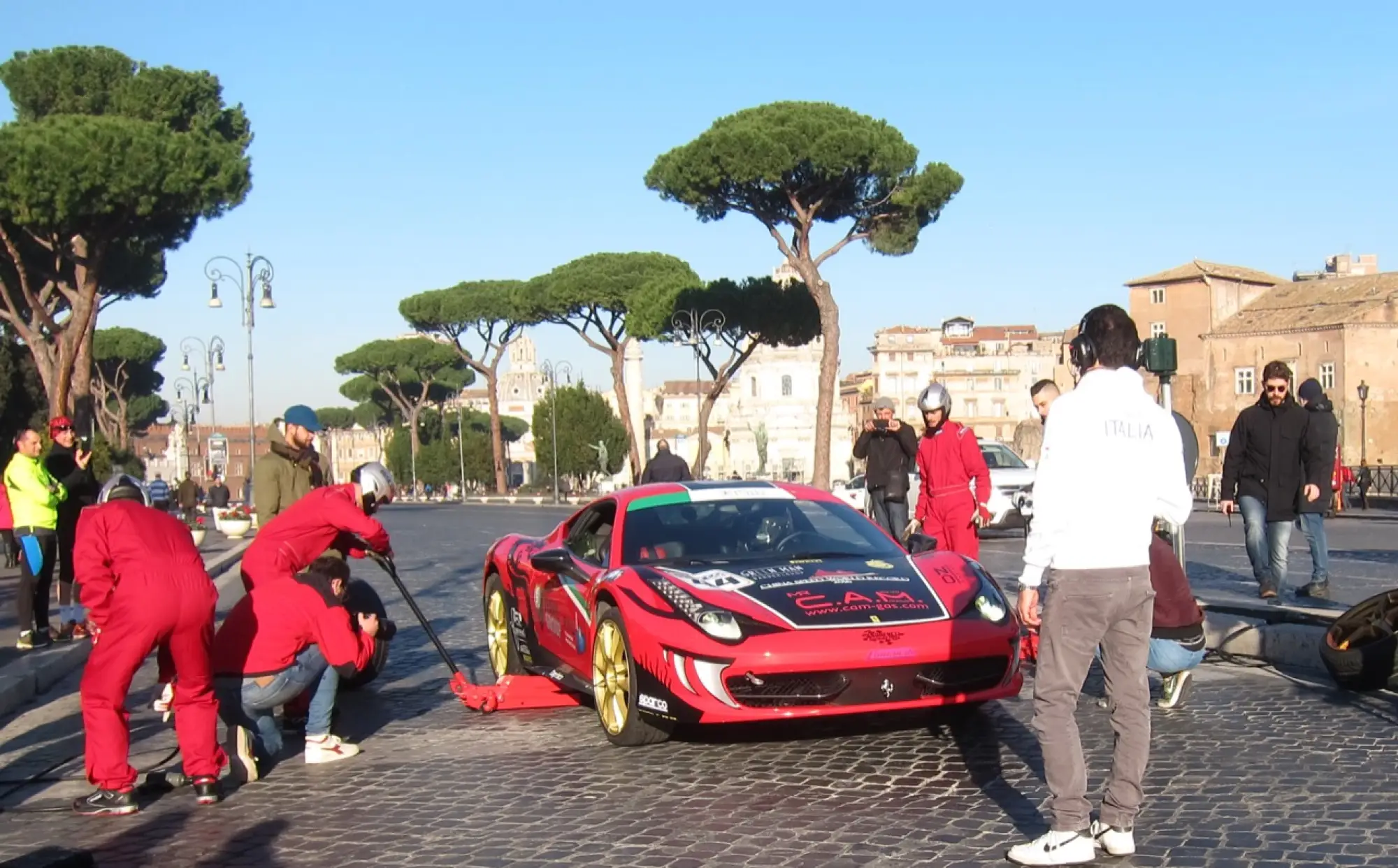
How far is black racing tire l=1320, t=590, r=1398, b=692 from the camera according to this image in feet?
23.7

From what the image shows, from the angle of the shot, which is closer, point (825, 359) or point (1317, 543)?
point (1317, 543)

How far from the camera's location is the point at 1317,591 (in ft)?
36.1

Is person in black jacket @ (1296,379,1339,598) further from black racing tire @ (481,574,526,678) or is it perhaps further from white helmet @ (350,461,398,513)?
white helmet @ (350,461,398,513)

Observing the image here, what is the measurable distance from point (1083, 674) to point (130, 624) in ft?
11.7

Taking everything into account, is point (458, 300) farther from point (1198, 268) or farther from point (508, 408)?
point (508, 408)

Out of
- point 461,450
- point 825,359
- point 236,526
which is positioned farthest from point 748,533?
point 461,450

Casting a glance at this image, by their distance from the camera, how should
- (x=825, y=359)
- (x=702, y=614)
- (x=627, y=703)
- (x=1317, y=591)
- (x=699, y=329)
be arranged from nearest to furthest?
(x=702, y=614) → (x=627, y=703) → (x=1317, y=591) → (x=825, y=359) → (x=699, y=329)

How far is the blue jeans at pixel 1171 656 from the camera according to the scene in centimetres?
701

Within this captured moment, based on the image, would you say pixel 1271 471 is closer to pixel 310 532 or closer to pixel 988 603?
pixel 988 603

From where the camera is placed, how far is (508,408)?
199125mm

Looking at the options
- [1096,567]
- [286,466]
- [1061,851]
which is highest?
[286,466]

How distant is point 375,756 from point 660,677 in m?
1.53

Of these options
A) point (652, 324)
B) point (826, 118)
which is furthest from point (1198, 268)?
point (826, 118)

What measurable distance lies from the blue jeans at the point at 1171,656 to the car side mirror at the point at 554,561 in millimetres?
2544
